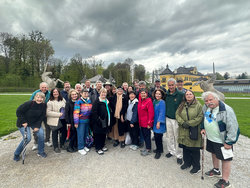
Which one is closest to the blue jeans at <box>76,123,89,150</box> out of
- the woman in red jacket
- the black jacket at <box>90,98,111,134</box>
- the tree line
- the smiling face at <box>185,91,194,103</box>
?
the black jacket at <box>90,98,111,134</box>

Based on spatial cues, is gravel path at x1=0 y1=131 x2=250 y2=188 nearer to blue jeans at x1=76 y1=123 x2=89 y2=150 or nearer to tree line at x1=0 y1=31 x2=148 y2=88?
blue jeans at x1=76 y1=123 x2=89 y2=150

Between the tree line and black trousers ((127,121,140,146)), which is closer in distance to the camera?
black trousers ((127,121,140,146))

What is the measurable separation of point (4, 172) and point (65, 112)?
6.32 feet

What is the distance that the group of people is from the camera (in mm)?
2654

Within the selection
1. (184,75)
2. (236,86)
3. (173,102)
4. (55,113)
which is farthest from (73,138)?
(236,86)

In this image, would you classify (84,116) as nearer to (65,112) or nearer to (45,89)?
(65,112)

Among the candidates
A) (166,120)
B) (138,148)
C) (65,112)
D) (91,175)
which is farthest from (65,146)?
(166,120)

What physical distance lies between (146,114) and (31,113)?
3.27m

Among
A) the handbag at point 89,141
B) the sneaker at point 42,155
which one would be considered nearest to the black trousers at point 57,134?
the sneaker at point 42,155

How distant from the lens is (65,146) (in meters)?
4.43

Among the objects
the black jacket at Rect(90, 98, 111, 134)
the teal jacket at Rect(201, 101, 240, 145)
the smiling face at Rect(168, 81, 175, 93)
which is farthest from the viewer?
the black jacket at Rect(90, 98, 111, 134)

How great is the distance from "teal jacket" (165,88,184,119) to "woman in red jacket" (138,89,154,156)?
464 mm

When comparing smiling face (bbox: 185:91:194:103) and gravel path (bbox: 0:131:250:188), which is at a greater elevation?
smiling face (bbox: 185:91:194:103)

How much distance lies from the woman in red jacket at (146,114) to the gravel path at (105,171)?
62 centimetres
